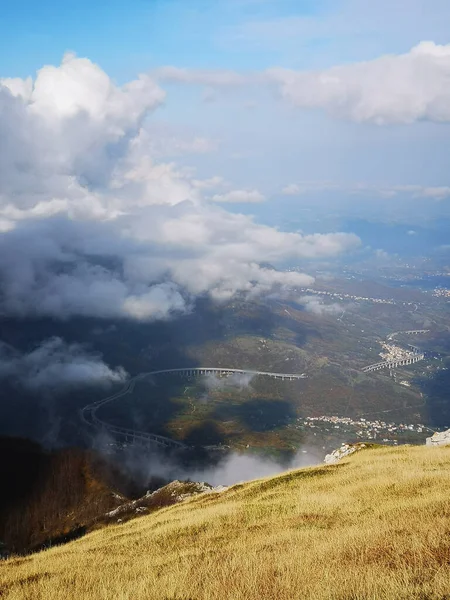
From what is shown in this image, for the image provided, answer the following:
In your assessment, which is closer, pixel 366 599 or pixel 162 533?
pixel 366 599

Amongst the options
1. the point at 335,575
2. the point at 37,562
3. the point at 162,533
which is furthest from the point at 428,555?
the point at 37,562

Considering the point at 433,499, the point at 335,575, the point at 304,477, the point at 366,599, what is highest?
the point at 366,599

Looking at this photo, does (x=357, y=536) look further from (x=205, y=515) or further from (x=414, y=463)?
(x=414, y=463)

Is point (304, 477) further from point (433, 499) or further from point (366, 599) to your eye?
point (366, 599)

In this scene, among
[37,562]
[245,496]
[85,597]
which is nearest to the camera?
[85,597]

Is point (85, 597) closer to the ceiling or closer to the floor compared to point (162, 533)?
closer to the ceiling

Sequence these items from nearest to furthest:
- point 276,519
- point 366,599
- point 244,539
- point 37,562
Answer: point 366,599 → point 244,539 → point 37,562 → point 276,519

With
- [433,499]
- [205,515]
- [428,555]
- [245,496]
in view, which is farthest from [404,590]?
[245,496]
